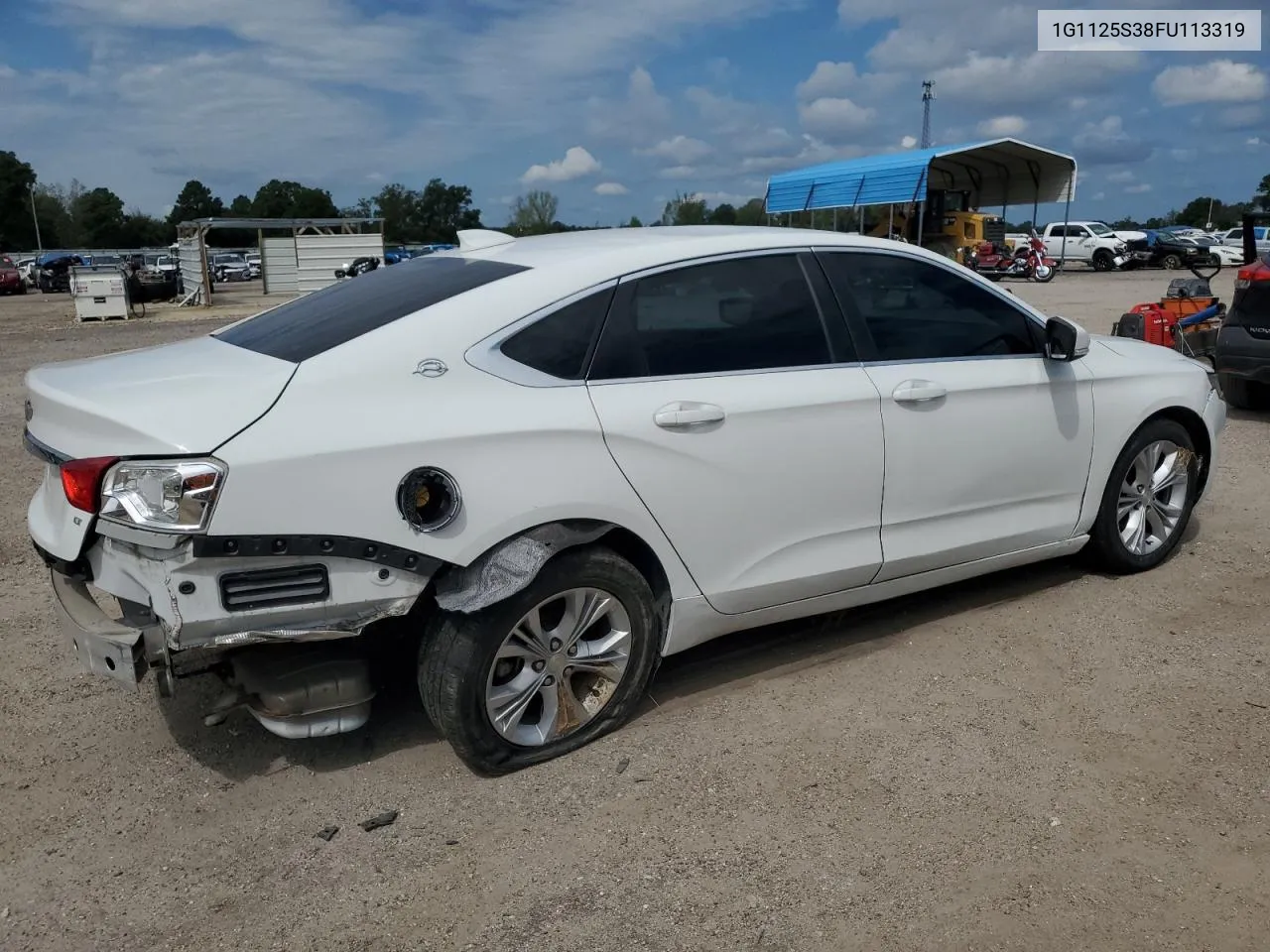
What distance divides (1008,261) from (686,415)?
104ft

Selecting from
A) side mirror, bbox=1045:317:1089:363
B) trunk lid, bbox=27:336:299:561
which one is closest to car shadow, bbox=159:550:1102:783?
trunk lid, bbox=27:336:299:561

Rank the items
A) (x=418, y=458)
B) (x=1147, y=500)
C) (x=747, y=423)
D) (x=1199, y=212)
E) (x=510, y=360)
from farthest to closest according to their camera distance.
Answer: (x=1199, y=212)
(x=1147, y=500)
(x=747, y=423)
(x=510, y=360)
(x=418, y=458)

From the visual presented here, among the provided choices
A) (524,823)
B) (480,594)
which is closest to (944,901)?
(524,823)

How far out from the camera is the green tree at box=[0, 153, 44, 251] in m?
77.8

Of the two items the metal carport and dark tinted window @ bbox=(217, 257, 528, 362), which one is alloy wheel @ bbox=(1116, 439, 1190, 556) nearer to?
dark tinted window @ bbox=(217, 257, 528, 362)

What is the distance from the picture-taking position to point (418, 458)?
300 centimetres

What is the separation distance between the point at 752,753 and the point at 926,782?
1.86ft

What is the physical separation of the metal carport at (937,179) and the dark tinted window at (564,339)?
25863mm

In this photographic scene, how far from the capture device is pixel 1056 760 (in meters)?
3.42

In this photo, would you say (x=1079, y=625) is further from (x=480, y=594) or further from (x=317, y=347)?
(x=317, y=347)

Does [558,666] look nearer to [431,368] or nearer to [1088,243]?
[431,368]

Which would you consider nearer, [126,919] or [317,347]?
[126,919]

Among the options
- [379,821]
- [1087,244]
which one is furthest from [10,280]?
[379,821]

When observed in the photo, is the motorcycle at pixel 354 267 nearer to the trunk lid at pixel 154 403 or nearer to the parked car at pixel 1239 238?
the parked car at pixel 1239 238
